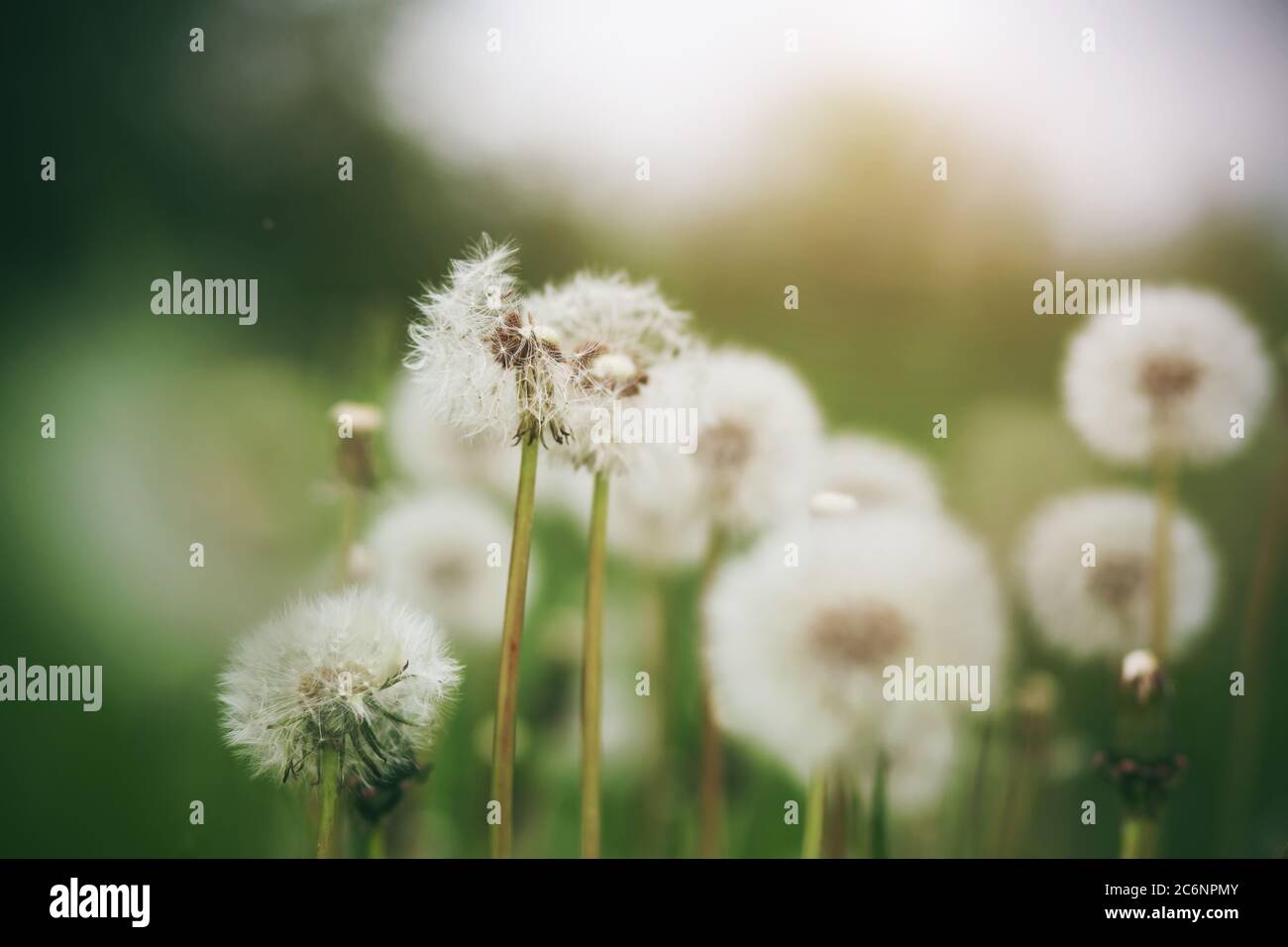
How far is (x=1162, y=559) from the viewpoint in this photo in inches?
65.8

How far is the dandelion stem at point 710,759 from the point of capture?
1.58m

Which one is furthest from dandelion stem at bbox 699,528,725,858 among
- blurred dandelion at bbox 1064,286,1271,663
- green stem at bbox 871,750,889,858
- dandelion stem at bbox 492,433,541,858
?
blurred dandelion at bbox 1064,286,1271,663

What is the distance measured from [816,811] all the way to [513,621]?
57 centimetres

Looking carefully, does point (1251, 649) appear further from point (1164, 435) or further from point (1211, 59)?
point (1211, 59)

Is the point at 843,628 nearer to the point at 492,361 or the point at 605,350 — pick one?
the point at 605,350

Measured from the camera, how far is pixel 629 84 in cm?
172

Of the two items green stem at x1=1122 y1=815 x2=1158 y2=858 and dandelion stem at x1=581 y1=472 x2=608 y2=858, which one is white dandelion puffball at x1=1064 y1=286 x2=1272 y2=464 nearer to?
green stem at x1=1122 y1=815 x2=1158 y2=858

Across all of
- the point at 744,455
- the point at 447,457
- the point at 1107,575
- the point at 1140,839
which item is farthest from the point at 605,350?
the point at 1140,839

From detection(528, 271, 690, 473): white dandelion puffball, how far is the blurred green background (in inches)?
11.7

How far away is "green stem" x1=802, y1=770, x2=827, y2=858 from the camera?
141 cm

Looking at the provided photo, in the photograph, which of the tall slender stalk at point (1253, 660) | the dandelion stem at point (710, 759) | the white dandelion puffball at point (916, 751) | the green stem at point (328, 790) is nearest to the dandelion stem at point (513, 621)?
the green stem at point (328, 790)

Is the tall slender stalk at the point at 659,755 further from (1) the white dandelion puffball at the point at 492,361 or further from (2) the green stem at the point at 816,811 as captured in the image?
(1) the white dandelion puffball at the point at 492,361
